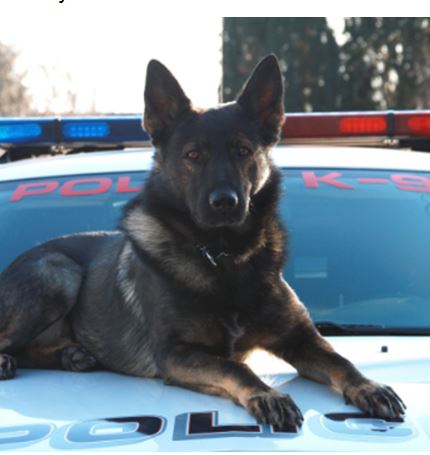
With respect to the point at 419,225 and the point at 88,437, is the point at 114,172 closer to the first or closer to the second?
the point at 419,225

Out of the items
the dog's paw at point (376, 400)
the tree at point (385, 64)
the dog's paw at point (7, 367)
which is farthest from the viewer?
the tree at point (385, 64)

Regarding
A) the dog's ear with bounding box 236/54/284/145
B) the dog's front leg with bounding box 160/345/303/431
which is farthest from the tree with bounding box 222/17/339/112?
the dog's front leg with bounding box 160/345/303/431

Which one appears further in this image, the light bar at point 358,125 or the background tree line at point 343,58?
the background tree line at point 343,58

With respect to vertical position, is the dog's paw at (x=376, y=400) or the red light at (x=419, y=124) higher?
the red light at (x=419, y=124)

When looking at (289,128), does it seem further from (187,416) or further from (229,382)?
(187,416)

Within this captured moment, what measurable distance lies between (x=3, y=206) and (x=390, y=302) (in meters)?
1.65

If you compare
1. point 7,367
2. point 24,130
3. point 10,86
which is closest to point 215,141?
point 7,367

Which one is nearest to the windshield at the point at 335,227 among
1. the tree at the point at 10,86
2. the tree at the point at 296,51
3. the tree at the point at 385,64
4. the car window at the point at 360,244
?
the car window at the point at 360,244

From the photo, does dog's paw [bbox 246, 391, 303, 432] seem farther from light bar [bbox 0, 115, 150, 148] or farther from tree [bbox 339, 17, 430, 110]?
tree [bbox 339, 17, 430, 110]

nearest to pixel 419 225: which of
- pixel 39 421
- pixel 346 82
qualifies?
pixel 39 421

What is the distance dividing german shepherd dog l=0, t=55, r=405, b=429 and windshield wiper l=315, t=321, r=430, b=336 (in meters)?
0.17

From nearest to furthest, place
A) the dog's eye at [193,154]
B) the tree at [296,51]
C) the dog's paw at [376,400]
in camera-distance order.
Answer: the dog's paw at [376,400] → the dog's eye at [193,154] → the tree at [296,51]

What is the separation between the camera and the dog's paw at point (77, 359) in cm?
363

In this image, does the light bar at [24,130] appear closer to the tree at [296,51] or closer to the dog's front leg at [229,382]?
the dog's front leg at [229,382]
